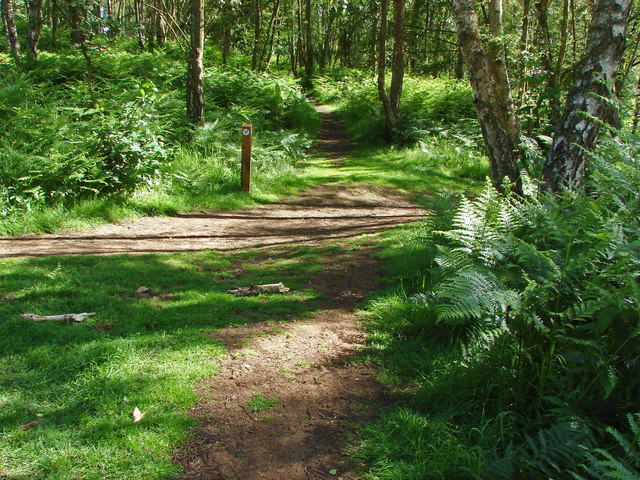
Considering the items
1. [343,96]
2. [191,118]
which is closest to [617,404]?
[191,118]

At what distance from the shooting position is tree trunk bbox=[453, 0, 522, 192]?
5.77m

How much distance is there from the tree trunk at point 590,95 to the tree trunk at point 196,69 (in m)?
8.13

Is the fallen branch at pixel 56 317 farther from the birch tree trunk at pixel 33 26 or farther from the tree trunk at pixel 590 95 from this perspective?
the birch tree trunk at pixel 33 26

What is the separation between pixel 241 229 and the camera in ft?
26.5

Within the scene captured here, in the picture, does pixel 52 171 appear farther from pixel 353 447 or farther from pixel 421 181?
pixel 421 181

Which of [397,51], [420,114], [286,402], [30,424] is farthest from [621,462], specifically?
[420,114]

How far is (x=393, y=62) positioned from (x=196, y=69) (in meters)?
6.64

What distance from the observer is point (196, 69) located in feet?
35.0

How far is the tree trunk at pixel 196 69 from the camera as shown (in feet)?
33.9

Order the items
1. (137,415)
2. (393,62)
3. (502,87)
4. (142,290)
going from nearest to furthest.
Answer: (137,415), (142,290), (502,87), (393,62)

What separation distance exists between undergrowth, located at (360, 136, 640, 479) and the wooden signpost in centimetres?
661

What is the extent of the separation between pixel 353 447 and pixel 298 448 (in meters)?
0.35

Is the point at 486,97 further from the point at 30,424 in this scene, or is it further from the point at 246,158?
the point at 30,424

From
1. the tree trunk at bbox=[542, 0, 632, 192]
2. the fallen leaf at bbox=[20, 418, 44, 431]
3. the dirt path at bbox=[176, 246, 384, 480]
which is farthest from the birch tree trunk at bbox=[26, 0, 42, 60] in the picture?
the tree trunk at bbox=[542, 0, 632, 192]
